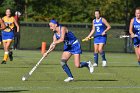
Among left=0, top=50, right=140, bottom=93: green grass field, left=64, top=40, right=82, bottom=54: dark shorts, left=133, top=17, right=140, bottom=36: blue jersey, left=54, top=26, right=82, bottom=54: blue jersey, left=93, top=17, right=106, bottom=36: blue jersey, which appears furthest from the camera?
left=93, top=17, right=106, bottom=36: blue jersey

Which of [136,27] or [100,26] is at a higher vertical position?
[136,27]

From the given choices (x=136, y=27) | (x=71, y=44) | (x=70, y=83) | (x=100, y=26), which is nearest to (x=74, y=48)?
(x=71, y=44)

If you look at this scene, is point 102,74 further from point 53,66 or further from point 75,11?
point 75,11

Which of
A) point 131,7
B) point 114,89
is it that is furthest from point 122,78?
point 131,7

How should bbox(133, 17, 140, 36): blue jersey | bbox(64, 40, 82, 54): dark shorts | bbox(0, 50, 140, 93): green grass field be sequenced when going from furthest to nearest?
bbox(133, 17, 140, 36): blue jersey → bbox(64, 40, 82, 54): dark shorts → bbox(0, 50, 140, 93): green grass field

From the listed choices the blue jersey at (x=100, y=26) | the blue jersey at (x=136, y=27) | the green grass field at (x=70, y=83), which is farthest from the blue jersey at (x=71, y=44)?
the blue jersey at (x=100, y=26)

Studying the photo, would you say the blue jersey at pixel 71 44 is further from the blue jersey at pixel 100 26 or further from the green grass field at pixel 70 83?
the blue jersey at pixel 100 26

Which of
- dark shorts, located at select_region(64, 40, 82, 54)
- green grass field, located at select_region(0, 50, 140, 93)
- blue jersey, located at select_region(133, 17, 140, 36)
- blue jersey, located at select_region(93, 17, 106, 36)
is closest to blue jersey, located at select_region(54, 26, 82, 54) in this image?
dark shorts, located at select_region(64, 40, 82, 54)

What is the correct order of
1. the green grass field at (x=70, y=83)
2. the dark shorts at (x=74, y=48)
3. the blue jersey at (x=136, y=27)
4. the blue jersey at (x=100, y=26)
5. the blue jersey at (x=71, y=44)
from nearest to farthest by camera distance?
the green grass field at (x=70, y=83)
the blue jersey at (x=71, y=44)
the dark shorts at (x=74, y=48)
the blue jersey at (x=136, y=27)
the blue jersey at (x=100, y=26)

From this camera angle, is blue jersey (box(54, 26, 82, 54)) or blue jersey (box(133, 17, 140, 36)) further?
blue jersey (box(133, 17, 140, 36))

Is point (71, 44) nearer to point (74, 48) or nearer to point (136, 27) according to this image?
point (74, 48)

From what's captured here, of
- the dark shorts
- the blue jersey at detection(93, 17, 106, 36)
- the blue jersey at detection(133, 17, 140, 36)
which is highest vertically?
the dark shorts

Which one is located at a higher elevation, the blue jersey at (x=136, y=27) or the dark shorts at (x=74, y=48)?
the dark shorts at (x=74, y=48)

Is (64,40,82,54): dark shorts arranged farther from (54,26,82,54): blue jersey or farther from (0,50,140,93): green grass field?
(0,50,140,93): green grass field
